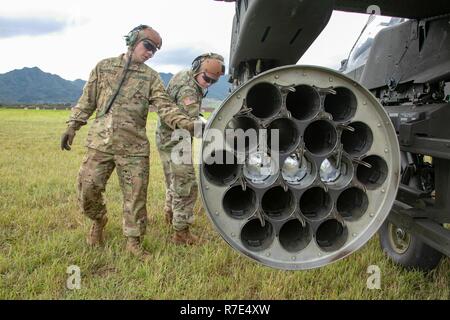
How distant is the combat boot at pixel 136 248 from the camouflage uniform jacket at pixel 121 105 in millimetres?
730

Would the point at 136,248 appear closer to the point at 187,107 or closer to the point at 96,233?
the point at 96,233

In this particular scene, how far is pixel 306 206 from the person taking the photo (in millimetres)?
2355

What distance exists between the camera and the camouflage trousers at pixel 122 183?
3.93m

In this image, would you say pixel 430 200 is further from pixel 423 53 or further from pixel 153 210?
pixel 153 210

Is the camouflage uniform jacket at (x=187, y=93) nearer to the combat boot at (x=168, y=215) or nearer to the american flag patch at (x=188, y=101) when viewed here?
the american flag patch at (x=188, y=101)

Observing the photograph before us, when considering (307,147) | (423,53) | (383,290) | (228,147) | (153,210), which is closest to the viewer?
(228,147)

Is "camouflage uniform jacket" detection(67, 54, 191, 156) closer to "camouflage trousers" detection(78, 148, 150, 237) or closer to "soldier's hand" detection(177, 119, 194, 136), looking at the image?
"camouflage trousers" detection(78, 148, 150, 237)

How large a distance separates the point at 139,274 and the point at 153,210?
201 centimetres

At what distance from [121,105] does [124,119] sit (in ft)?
0.37

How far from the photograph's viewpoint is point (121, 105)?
3896 mm

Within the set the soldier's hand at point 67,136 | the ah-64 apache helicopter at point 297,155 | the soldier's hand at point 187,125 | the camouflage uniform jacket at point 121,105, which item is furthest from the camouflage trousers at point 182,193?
the ah-64 apache helicopter at point 297,155

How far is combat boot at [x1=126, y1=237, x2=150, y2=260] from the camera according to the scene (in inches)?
156

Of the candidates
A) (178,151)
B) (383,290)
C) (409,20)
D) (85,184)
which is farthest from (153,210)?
(409,20)

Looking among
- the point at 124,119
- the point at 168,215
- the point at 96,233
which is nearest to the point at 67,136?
the point at 124,119
